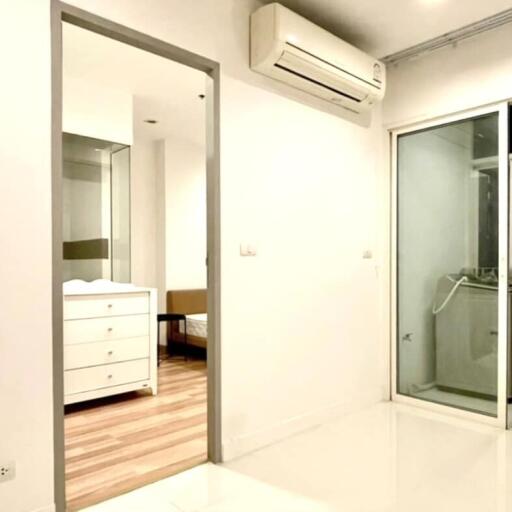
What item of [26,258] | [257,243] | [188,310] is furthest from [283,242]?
[188,310]

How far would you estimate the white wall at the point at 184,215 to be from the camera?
581 centimetres

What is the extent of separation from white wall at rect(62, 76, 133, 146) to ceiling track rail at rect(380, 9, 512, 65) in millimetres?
2322

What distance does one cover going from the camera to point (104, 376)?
143 inches

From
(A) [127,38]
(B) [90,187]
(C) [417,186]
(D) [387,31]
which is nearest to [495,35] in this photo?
(D) [387,31]

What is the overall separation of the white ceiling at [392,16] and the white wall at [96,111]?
1.88m

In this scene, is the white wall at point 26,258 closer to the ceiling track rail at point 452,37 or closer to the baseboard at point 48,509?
the baseboard at point 48,509

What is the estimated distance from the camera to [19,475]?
1.79 m

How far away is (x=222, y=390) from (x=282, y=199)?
124 centimetres

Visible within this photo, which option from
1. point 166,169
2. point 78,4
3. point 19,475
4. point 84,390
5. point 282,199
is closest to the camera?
point 19,475

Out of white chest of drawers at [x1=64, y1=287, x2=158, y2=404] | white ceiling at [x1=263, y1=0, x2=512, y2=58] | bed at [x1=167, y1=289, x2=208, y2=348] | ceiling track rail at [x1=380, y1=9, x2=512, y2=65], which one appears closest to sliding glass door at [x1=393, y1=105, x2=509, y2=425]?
ceiling track rail at [x1=380, y1=9, x2=512, y2=65]

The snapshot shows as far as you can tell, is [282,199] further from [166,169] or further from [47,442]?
[166,169]

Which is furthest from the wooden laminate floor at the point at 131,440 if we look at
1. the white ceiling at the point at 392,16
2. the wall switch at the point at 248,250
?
the white ceiling at the point at 392,16

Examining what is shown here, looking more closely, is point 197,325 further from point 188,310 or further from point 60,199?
point 60,199

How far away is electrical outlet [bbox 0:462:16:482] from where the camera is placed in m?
1.75
